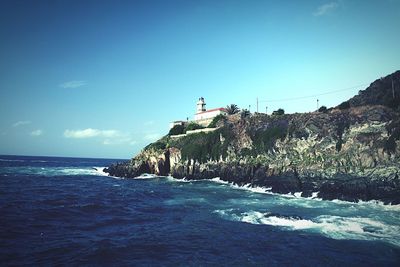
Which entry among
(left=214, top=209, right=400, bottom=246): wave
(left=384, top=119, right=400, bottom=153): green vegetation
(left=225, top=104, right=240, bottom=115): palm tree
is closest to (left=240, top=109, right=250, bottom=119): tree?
(left=225, top=104, right=240, bottom=115): palm tree

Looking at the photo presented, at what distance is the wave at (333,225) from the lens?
28.1 m

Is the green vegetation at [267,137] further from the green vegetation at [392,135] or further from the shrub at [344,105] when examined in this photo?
the green vegetation at [392,135]

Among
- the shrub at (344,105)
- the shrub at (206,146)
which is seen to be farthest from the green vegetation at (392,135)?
the shrub at (206,146)

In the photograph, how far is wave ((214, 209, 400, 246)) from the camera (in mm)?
28073

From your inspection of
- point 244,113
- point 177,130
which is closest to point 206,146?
point 244,113

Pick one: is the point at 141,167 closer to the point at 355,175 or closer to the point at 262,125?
the point at 262,125

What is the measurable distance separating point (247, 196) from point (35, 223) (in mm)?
31193

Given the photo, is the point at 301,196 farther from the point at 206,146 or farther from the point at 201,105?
the point at 201,105

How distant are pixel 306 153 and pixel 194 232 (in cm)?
3996

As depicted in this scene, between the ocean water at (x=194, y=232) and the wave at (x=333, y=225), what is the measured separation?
0.32ft

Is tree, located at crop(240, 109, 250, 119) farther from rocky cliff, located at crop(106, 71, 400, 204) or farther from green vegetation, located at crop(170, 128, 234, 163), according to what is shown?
green vegetation, located at crop(170, 128, 234, 163)

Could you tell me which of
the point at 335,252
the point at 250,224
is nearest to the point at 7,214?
the point at 250,224

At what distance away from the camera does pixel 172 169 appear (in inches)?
3359

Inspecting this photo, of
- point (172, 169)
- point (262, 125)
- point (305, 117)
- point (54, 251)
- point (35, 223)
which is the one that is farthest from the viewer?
point (172, 169)
